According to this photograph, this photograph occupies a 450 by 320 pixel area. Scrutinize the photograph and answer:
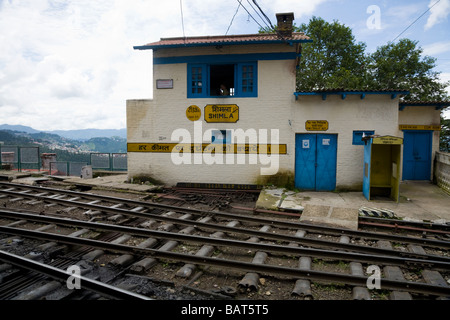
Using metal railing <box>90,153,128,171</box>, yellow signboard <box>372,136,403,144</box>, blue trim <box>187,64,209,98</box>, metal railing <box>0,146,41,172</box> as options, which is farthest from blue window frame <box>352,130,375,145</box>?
metal railing <box>0,146,41,172</box>

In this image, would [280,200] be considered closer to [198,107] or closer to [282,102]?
[282,102]

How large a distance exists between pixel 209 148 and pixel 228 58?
4.05m

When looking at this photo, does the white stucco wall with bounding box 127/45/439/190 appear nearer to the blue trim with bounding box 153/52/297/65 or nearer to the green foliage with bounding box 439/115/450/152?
the blue trim with bounding box 153/52/297/65

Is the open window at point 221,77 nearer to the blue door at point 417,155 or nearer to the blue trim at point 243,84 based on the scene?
the blue trim at point 243,84

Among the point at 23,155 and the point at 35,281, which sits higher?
the point at 23,155

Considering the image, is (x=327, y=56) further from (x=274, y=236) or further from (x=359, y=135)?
(x=274, y=236)

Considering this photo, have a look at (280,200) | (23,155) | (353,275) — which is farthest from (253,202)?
(23,155)

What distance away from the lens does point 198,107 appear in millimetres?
13312

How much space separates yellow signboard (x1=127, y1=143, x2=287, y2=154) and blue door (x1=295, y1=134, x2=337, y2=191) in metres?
0.79

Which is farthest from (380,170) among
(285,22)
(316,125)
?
(285,22)

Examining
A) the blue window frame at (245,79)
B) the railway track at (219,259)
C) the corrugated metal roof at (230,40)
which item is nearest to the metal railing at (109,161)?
the corrugated metal roof at (230,40)

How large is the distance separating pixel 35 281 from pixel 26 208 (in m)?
5.64

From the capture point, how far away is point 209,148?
524 inches

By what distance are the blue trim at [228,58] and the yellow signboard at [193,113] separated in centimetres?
209
